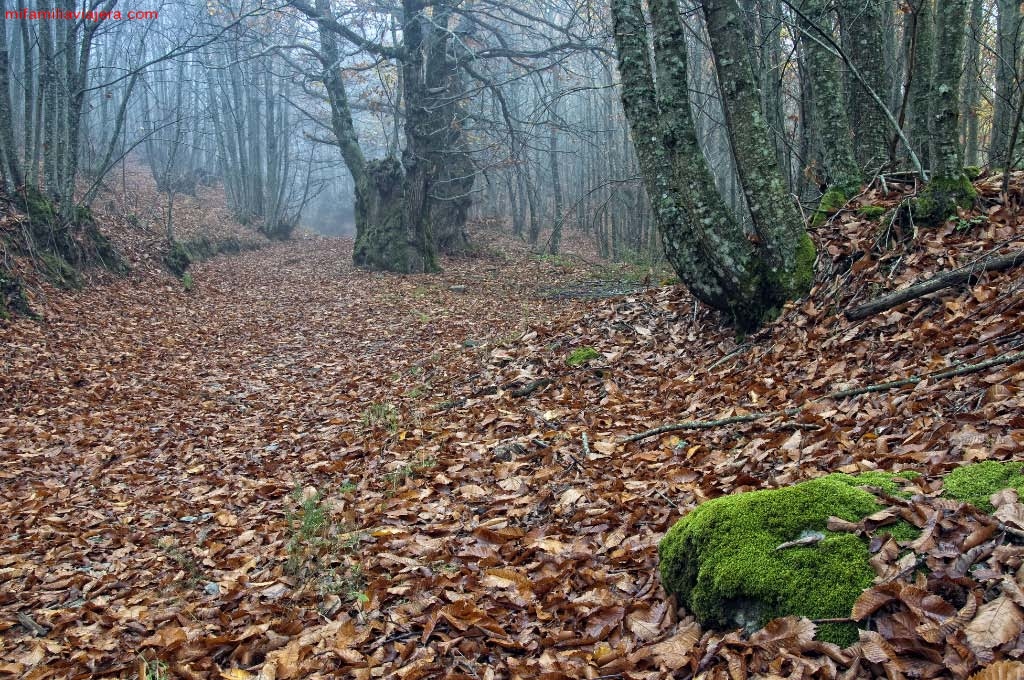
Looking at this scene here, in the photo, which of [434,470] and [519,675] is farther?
[434,470]

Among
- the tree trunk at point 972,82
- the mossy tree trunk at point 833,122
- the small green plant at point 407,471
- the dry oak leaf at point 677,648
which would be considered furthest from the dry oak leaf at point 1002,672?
the tree trunk at point 972,82

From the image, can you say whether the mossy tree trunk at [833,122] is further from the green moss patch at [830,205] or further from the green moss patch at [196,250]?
the green moss patch at [196,250]

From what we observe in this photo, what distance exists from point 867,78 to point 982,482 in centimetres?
648

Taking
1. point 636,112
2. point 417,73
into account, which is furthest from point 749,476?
point 417,73

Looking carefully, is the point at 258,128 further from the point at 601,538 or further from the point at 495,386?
the point at 601,538

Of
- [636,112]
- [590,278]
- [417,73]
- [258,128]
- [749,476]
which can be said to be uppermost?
[258,128]

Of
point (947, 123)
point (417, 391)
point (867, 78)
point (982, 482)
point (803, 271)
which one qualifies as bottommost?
point (417, 391)

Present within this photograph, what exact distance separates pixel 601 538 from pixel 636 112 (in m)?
4.65

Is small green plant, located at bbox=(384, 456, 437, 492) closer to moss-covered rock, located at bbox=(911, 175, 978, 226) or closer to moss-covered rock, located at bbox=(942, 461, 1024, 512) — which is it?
moss-covered rock, located at bbox=(942, 461, 1024, 512)

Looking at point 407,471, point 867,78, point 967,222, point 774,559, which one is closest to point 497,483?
point 407,471

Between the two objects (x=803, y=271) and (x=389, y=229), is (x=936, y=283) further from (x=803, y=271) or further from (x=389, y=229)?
(x=389, y=229)

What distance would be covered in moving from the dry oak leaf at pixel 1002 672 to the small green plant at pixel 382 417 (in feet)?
18.0

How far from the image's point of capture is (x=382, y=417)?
23.7ft

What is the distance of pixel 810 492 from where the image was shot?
2.80m
